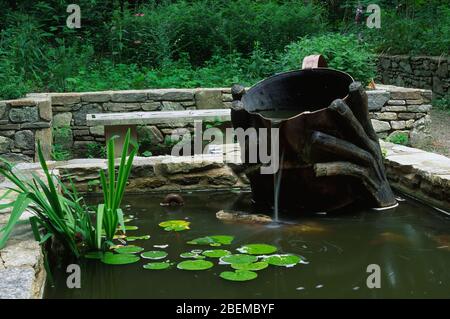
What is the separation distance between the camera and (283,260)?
3486mm

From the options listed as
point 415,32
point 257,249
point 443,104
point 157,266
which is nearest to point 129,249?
point 157,266

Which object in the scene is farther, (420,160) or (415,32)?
(415,32)

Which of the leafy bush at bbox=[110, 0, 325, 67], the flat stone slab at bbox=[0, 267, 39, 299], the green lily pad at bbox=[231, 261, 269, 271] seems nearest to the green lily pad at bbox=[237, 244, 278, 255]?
the green lily pad at bbox=[231, 261, 269, 271]

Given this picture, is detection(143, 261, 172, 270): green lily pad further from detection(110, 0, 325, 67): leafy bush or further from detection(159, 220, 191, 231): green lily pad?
detection(110, 0, 325, 67): leafy bush

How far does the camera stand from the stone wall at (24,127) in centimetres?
647

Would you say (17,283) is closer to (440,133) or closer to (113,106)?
(113,106)

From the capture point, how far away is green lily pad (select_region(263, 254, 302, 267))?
3.44 meters

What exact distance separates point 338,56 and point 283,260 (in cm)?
→ 436

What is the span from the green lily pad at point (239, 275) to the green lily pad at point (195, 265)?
15cm

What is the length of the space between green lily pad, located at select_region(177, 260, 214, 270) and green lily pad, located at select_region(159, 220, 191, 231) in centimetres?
72

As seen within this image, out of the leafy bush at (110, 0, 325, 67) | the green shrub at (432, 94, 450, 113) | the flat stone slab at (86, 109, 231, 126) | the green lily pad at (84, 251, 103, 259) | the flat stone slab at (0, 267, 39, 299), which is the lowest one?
the green lily pad at (84, 251, 103, 259)

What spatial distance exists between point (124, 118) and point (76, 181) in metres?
1.30

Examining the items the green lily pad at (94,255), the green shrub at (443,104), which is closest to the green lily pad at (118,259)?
the green lily pad at (94,255)
